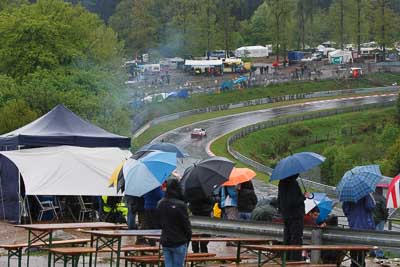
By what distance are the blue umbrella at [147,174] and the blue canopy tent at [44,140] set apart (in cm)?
878

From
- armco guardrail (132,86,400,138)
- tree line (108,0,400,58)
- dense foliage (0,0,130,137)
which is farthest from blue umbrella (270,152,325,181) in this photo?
tree line (108,0,400,58)

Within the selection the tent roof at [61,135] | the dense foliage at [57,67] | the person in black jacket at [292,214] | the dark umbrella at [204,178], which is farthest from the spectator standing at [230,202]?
the dense foliage at [57,67]

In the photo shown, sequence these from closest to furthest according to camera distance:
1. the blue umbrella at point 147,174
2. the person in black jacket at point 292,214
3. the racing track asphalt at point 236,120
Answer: the person in black jacket at point 292,214 → the blue umbrella at point 147,174 → the racing track asphalt at point 236,120

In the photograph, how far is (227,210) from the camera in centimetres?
2117

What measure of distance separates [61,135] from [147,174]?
9.19m

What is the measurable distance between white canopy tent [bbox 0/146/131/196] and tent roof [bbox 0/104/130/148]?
0.87ft

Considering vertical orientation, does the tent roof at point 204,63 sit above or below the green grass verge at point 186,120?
above

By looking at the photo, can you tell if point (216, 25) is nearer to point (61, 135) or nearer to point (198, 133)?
point (198, 133)

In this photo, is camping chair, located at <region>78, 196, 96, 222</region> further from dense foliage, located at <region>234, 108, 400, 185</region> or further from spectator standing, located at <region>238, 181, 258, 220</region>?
dense foliage, located at <region>234, 108, 400, 185</region>

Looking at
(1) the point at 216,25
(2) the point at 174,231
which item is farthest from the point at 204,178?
(1) the point at 216,25

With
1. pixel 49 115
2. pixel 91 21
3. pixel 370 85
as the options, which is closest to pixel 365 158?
pixel 91 21

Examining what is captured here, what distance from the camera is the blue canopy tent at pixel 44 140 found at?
88.8ft

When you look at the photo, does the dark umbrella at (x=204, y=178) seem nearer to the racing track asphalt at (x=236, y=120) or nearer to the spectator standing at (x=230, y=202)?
the spectator standing at (x=230, y=202)

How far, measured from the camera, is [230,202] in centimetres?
2133
